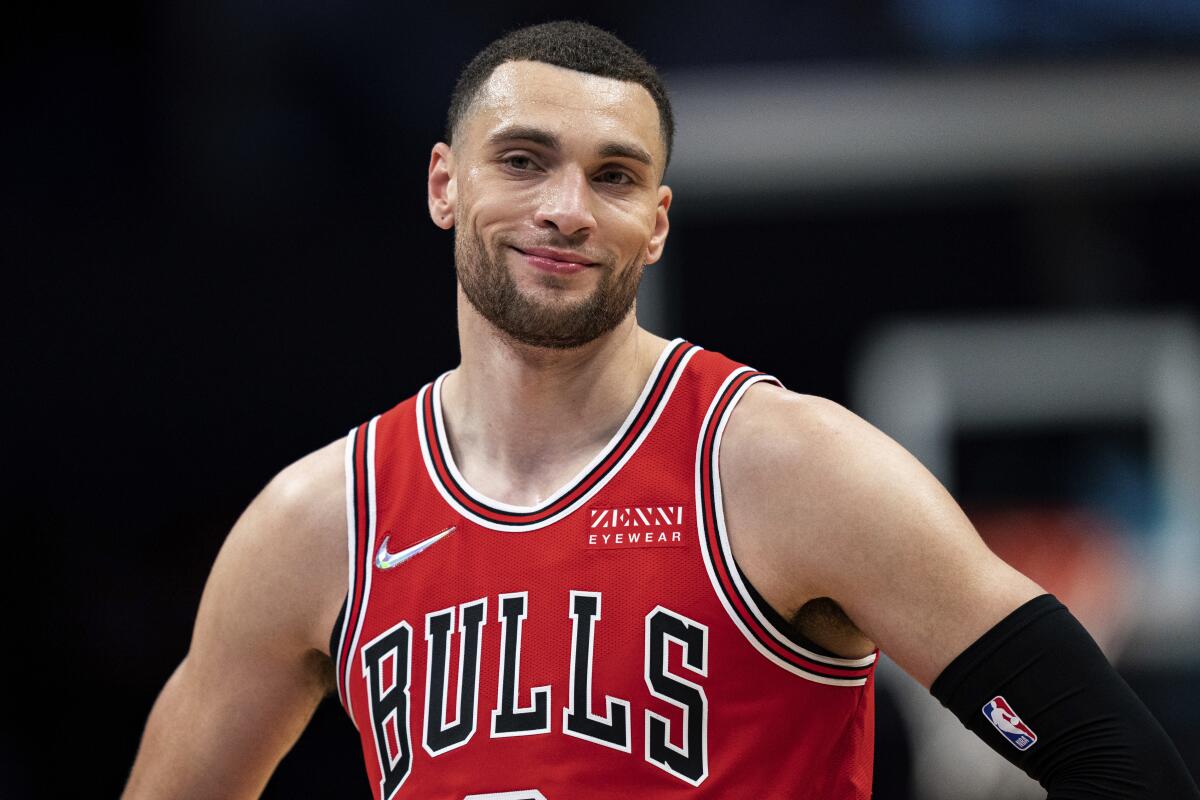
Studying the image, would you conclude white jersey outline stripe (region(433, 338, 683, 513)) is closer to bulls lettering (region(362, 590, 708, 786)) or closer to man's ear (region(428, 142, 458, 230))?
bulls lettering (region(362, 590, 708, 786))

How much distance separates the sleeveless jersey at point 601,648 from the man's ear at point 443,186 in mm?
509

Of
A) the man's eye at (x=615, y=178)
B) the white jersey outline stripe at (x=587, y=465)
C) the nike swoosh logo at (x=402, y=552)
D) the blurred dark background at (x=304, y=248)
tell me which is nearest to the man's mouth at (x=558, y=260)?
the man's eye at (x=615, y=178)

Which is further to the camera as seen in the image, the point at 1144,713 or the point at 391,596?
the point at 391,596

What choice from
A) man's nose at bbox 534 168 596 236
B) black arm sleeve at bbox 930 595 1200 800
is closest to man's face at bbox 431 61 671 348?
man's nose at bbox 534 168 596 236

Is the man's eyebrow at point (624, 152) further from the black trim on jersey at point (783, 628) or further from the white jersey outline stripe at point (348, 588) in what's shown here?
the white jersey outline stripe at point (348, 588)

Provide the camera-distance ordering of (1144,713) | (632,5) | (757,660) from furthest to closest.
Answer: (632,5)
(757,660)
(1144,713)

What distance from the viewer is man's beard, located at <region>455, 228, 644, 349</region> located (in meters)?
2.89

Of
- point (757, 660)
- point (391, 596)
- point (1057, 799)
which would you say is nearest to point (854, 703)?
point (757, 660)

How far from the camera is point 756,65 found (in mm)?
8914

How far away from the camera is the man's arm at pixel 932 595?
2.46 metres

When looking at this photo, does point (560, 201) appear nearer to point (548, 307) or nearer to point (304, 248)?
point (548, 307)

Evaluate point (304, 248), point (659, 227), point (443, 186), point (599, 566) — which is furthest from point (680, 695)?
point (304, 248)

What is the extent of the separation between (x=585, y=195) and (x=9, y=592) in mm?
6904

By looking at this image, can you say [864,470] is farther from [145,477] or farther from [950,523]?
[145,477]
